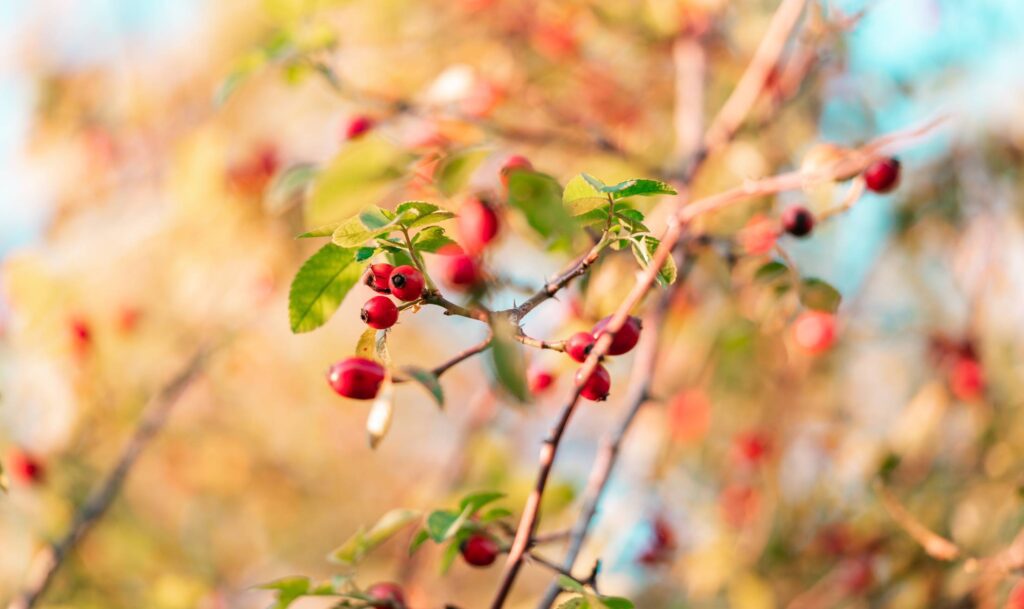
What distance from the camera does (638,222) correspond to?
91 centimetres

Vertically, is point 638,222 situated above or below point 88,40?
below

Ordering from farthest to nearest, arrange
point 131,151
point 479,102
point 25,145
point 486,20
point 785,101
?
1. point 131,151
2. point 25,145
3. point 486,20
4. point 479,102
5. point 785,101

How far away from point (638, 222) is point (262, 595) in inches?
90.7

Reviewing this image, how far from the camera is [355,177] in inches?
56.2

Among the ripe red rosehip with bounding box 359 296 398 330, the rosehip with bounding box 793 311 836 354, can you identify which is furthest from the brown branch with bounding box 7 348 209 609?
the rosehip with bounding box 793 311 836 354

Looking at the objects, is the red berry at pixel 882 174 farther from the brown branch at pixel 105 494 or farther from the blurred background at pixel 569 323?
the brown branch at pixel 105 494

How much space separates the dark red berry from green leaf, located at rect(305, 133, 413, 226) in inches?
23.6

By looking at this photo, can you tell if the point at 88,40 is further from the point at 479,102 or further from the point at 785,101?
the point at 785,101

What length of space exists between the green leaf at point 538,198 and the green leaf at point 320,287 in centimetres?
26

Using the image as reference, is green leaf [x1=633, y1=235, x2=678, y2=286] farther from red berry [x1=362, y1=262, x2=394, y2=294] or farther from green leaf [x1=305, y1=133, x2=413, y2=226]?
green leaf [x1=305, y1=133, x2=413, y2=226]

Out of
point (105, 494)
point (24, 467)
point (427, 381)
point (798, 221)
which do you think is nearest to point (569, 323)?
point (798, 221)

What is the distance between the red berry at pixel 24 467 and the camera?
1.81 metres

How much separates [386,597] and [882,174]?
86 cm

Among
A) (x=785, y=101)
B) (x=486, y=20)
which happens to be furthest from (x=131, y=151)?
(x=785, y=101)
